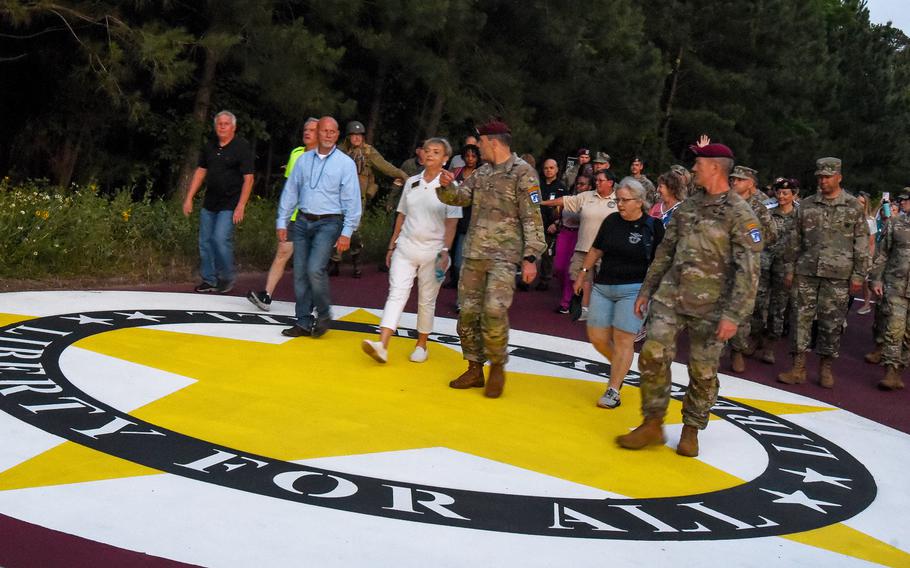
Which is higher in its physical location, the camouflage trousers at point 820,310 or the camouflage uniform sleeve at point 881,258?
the camouflage uniform sleeve at point 881,258

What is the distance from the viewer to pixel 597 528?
210 inches

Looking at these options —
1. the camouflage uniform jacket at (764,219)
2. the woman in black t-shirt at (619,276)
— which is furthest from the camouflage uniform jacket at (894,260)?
the woman in black t-shirt at (619,276)

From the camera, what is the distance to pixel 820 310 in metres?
10.2

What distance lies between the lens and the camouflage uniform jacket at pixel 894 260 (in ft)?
36.5

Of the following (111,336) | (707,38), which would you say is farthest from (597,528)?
(707,38)

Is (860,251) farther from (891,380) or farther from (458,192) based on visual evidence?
(458,192)

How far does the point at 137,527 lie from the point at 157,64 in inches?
481

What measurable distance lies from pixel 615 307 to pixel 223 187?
5.04 meters

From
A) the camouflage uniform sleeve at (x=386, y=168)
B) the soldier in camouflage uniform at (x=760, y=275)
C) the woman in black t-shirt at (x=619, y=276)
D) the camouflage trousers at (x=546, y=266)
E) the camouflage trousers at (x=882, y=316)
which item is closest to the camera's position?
the woman in black t-shirt at (x=619, y=276)

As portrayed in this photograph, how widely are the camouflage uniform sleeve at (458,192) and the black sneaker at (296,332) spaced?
84.7 inches

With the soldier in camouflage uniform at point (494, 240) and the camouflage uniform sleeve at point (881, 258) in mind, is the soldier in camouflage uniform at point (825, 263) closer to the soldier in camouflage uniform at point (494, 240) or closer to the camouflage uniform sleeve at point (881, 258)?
the camouflage uniform sleeve at point (881, 258)

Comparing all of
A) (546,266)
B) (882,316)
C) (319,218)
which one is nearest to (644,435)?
(319,218)

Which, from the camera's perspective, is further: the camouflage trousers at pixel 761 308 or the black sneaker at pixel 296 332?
the camouflage trousers at pixel 761 308

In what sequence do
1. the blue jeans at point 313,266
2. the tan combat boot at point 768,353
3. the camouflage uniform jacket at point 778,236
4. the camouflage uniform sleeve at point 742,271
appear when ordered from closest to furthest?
the camouflage uniform sleeve at point 742,271
the blue jeans at point 313,266
the camouflage uniform jacket at point 778,236
the tan combat boot at point 768,353
